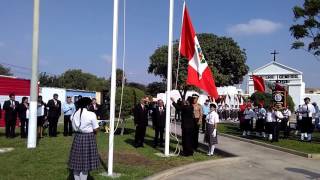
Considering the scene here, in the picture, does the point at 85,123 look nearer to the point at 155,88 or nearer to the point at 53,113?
the point at 53,113

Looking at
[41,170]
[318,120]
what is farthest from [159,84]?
[41,170]

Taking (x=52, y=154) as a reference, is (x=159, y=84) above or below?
above

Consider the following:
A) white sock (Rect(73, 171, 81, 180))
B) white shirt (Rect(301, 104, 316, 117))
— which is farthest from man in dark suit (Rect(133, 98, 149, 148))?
white shirt (Rect(301, 104, 316, 117))

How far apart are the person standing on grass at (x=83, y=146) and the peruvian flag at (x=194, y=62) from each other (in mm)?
5362

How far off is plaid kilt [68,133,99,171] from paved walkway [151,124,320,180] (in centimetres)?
207

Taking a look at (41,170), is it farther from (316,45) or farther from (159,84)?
(159,84)

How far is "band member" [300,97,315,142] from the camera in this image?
2064 cm

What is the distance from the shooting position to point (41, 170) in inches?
428

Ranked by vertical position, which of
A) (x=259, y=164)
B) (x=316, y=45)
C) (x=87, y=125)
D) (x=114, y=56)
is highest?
(x=316, y=45)

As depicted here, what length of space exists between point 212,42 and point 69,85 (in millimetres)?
51415

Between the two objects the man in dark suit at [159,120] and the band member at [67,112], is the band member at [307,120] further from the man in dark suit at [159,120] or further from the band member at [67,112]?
the band member at [67,112]

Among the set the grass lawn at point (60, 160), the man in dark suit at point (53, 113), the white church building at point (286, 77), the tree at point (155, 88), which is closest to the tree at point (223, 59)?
the white church building at point (286, 77)

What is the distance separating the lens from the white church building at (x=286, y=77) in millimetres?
57812

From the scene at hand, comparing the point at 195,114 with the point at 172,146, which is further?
the point at 172,146
